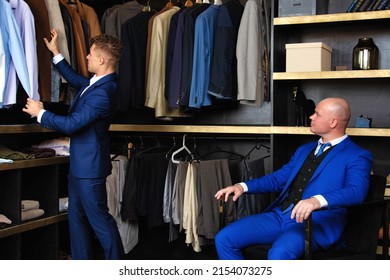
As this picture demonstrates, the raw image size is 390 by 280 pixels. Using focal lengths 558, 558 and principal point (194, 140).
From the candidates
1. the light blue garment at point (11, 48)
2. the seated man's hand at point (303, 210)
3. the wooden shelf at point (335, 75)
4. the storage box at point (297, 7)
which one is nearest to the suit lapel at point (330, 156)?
the seated man's hand at point (303, 210)

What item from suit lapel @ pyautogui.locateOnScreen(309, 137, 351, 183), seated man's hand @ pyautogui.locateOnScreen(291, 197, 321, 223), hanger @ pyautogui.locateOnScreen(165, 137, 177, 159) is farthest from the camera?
hanger @ pyautogui.locateOnScreen(165, 137, 177, 159)

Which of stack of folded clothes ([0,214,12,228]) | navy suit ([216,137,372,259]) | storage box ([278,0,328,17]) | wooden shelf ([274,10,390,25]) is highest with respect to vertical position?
storage box ([278,0,328,17])

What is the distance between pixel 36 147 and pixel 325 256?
2344mm

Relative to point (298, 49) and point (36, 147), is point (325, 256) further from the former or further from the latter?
point (36, 147)

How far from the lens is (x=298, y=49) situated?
420 cm

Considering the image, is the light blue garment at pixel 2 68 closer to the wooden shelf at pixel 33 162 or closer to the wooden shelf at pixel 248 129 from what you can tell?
the wooden shelf at pixel 33 162

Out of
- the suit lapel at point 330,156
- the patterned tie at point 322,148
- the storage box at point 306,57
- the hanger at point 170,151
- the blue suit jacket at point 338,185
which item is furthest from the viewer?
the hanger at point 170,151

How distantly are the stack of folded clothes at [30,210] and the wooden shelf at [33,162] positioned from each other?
290mm

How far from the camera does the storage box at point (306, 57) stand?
414 centimetres

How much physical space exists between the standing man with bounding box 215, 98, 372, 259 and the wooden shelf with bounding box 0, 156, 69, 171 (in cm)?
143

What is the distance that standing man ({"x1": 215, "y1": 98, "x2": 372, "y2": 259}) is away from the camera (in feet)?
9.25

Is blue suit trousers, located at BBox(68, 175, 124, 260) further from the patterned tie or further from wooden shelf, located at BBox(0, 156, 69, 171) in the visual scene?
the patterned tie

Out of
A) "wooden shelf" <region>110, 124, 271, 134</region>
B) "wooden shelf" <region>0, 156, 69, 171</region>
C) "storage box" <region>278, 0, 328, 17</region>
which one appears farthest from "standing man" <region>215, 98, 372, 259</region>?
"wooden shelf" <region>0, 156, 69, 171</region>

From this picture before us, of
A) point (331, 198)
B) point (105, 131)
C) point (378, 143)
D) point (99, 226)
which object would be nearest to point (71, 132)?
point (105, 131)
